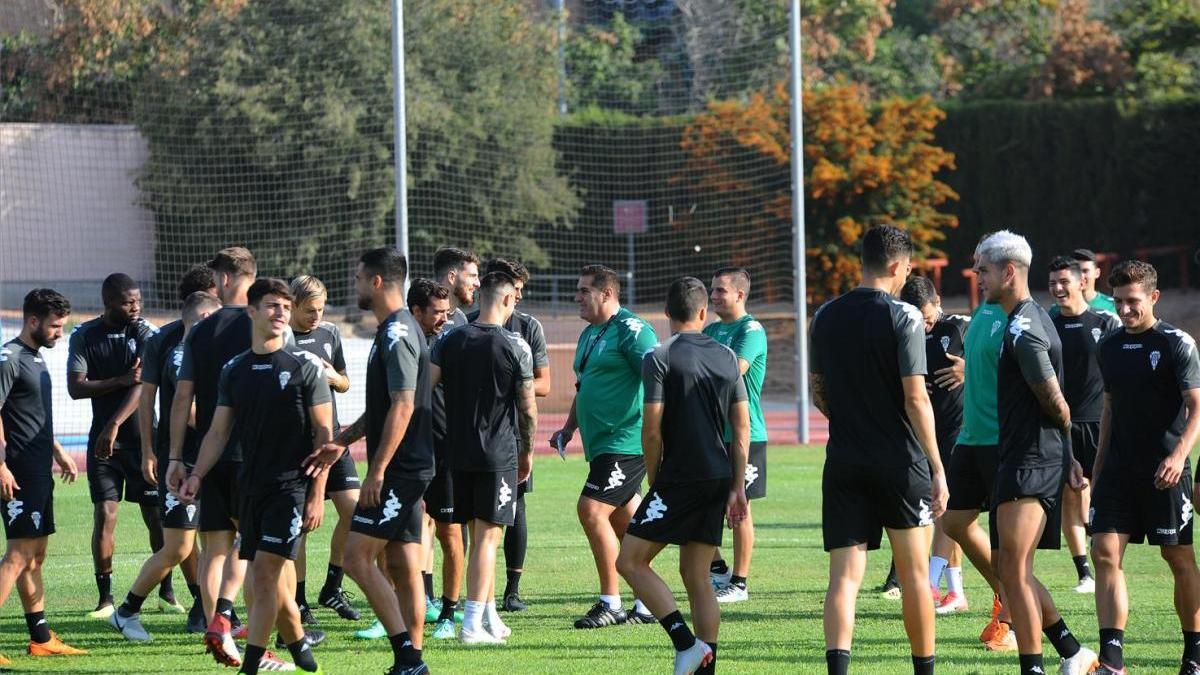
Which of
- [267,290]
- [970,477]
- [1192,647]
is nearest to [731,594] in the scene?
[970,477]

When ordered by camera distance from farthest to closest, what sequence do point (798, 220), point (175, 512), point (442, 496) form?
point (798, 220), point (442, 496), point (175, 512)

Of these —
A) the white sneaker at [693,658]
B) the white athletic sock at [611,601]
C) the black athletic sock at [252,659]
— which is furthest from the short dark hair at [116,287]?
the white sneaker at [693,658]

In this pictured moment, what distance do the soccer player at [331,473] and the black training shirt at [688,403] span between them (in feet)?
6.04

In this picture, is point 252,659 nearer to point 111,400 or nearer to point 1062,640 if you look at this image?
point 111,400

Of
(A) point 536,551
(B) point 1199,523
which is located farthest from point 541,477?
(B) point 1199,523

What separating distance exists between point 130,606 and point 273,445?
89.0 inches

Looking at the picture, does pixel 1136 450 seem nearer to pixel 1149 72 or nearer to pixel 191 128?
pixel 191 128

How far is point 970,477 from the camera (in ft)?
25.9

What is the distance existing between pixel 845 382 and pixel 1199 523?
315 inches

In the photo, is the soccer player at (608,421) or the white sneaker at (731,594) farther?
the white sneaker at (731,594)

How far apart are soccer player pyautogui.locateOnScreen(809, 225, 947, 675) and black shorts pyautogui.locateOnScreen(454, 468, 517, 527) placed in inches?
89.3

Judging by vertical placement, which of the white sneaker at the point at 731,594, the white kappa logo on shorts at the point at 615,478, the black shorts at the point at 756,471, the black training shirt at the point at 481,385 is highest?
the black training shirt at the point at 481,385

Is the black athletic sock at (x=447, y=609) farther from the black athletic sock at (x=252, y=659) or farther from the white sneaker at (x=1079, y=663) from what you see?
the white sneaker at (x=1079, y=663)

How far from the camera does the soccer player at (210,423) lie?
25.6 ft
